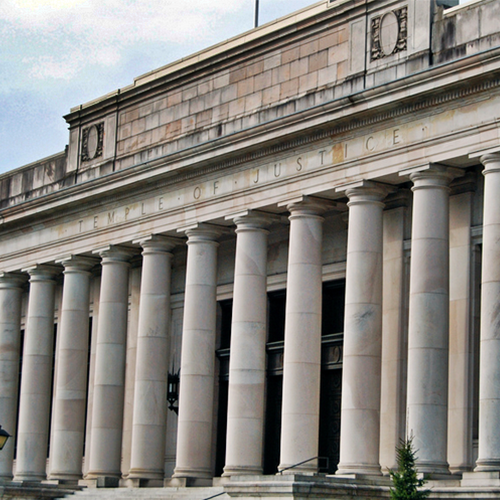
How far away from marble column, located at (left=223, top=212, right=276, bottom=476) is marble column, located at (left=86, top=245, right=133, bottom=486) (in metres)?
8.18

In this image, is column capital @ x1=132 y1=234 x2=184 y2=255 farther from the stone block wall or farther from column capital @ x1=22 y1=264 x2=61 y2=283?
column capital @ x1=22 y1=264 x2=61 y2=283

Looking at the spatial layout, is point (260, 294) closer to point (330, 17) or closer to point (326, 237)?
point (326, 237)

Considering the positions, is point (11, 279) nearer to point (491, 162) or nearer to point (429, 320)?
point (429, 320)

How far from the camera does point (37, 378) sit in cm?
5631

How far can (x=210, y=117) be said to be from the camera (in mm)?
49062

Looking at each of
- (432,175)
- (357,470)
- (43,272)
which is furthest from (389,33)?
(43,272)

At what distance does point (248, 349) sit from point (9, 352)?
18.0 metres

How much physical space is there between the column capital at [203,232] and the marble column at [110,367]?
5.03 m

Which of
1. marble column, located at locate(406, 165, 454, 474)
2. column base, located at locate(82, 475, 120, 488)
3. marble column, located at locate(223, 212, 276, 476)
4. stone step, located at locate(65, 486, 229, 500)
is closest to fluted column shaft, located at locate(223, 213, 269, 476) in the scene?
marble column, located at locate(223, 212, 276, 476)

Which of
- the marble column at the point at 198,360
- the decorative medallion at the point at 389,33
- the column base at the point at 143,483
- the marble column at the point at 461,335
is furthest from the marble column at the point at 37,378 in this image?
the marble column at the point at 461,335

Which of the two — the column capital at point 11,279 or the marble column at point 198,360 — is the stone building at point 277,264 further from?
the column capital at point 11,279

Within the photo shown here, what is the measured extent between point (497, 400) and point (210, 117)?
61.5 ft

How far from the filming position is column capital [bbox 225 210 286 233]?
46.0m

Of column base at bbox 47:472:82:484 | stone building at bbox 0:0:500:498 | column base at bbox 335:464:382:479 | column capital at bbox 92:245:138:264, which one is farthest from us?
column base at bbox 47:472:82:484
